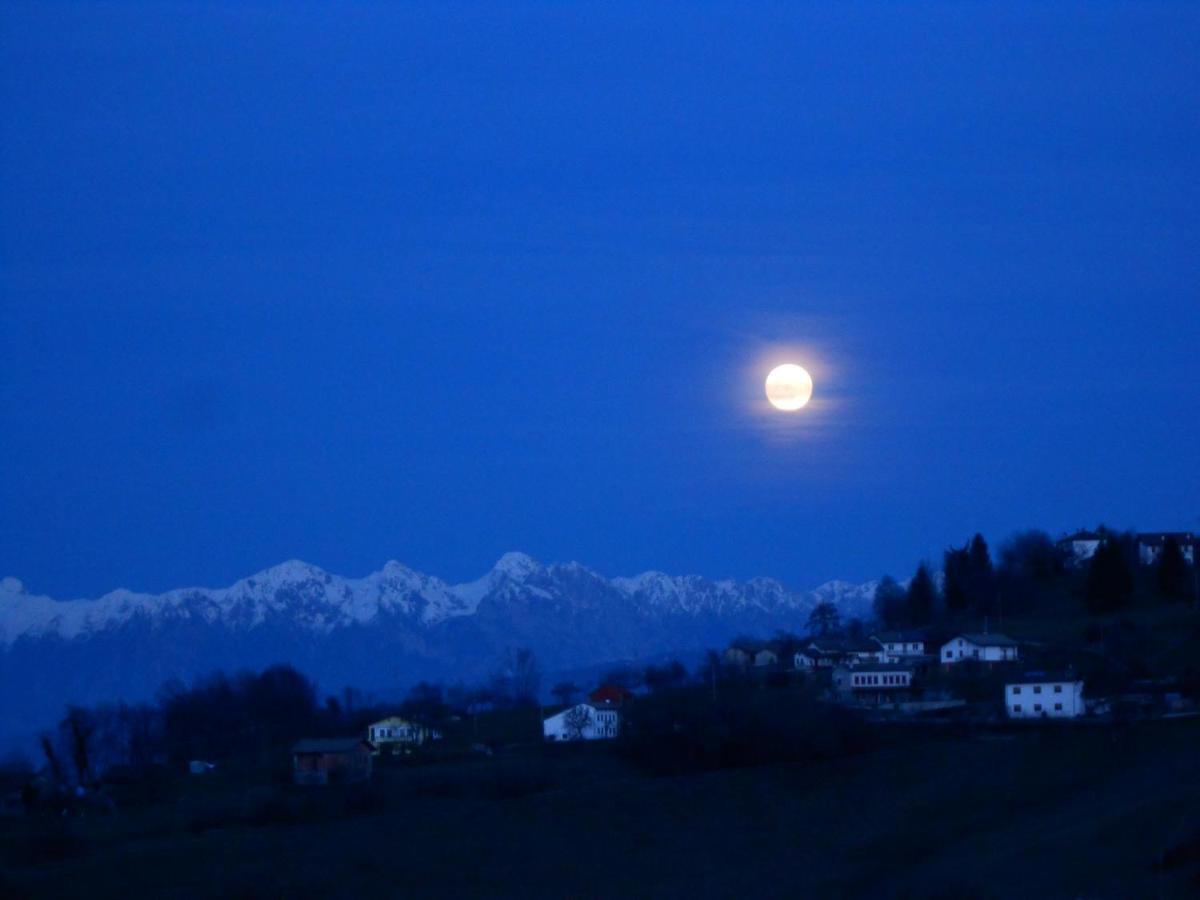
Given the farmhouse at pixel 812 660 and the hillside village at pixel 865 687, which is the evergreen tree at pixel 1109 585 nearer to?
the hillside village at pixel 865 687

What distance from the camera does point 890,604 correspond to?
98438 mm

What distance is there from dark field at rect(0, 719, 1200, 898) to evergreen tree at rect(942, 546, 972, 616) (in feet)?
137

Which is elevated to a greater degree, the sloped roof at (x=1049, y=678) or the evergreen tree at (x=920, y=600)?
the evergreen tree at (x=920, y=600)

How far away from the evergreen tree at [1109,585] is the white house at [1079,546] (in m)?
21.2

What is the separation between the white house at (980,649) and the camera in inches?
2427

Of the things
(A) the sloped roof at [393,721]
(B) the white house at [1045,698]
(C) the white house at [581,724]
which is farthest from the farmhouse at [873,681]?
(A) the sloped roof at [393,721]

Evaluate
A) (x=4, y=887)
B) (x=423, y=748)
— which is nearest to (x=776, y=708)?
(x=423, y=748)

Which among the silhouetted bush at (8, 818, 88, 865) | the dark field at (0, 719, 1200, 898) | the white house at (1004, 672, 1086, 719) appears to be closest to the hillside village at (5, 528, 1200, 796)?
the white house at (1004, 672, 1086, 719)

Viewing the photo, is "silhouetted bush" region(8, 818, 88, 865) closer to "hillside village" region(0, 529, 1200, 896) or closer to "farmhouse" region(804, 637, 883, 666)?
"hillside village" region(0, 529, 1200, 896)

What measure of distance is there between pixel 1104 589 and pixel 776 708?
96.9ft

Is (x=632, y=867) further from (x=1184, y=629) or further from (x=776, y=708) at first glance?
(x=1184, y=629)

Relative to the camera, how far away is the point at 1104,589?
71.4 metres

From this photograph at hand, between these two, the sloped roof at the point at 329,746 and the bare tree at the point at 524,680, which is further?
the bare tree at the point at 524,680

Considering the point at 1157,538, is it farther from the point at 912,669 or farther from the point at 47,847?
the point at 47,847
